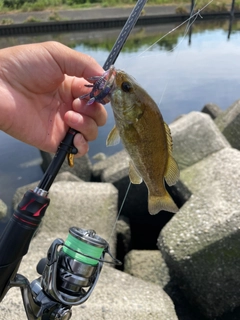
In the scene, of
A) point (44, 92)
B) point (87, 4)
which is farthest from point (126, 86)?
point (87, 4)

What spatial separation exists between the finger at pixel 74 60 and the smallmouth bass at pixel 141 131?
0.29 metres

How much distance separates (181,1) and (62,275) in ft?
73.2

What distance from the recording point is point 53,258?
4.80ft

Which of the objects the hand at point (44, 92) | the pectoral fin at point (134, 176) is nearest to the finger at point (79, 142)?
the hand at point (44, 92)

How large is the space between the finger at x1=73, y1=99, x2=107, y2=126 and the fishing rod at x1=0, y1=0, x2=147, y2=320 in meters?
0.20

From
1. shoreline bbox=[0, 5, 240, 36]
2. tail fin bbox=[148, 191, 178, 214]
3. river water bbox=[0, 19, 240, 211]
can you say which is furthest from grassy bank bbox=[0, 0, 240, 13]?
tail fin bbox=[148, 191, 178, 214]

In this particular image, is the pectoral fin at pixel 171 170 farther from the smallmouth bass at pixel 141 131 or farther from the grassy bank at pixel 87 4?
the grassy bank at pixel 87 4

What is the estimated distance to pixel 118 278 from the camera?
2541mm

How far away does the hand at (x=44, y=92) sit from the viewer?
1.62 m

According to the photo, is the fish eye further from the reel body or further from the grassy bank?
the grassy bank

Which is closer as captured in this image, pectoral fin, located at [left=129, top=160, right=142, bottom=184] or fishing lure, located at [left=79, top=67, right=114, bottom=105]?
fishing lure, located at [left=79, top=67, right=114, bottom=105]

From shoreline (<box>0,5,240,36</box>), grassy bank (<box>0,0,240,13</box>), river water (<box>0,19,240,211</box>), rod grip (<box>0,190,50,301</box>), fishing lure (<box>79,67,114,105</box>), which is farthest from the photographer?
shoreline (<box>0,5,240,36</box>)

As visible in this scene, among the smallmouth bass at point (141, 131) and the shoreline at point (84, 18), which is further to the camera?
the shoreline at point (84, 18)

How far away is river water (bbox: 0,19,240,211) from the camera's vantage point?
5227 millimetres
